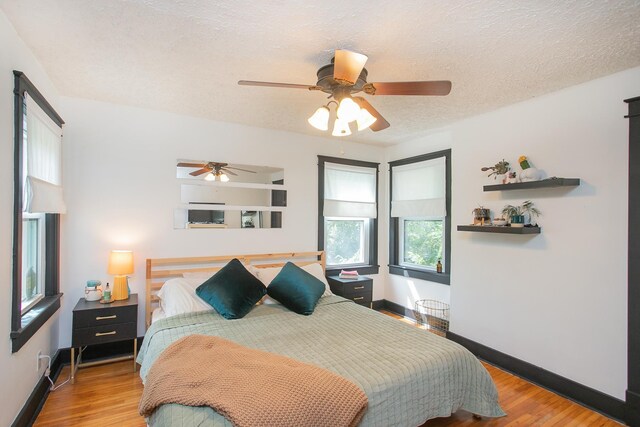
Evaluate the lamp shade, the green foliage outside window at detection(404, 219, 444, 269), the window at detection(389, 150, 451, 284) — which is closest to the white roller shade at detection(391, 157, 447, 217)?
the window at detection(389, 150, 451, 284)

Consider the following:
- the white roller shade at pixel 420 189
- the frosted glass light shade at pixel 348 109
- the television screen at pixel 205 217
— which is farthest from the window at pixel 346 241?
the frosted glass light shade at pixel 348 109

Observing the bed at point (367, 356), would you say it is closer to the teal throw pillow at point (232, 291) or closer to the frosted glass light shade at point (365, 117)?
the teal throw pillow at point (232, 291)

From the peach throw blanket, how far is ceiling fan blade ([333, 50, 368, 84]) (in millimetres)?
1660

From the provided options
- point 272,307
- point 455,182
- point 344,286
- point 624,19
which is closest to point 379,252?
point 344,286

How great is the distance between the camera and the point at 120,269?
3049mm

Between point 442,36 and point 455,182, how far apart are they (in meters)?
2.06

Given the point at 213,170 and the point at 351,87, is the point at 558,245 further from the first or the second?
the point at 213,170

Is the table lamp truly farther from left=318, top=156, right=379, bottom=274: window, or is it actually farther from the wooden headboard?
left=318, top=156, right=379, bottom=274: window

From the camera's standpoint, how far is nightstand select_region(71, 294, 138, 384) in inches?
110

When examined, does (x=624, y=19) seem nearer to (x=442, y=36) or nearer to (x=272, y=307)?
(x=442, y=36)

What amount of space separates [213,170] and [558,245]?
11.4 ft

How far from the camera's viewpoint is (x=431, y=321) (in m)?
4.19

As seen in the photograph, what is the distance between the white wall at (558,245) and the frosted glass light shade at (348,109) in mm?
1976

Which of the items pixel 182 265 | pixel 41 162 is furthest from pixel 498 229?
pixel 41 162
